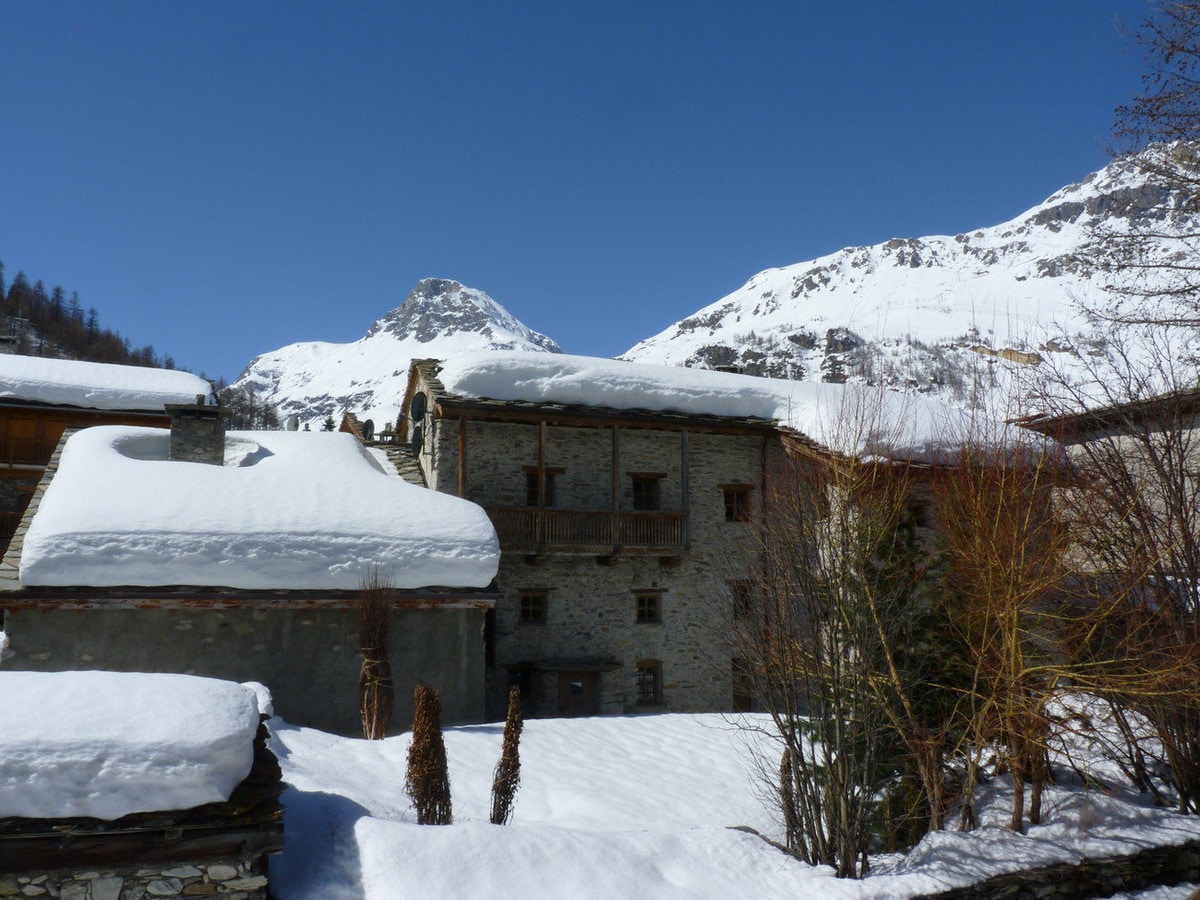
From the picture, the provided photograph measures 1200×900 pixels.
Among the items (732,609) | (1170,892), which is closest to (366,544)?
(732,609)

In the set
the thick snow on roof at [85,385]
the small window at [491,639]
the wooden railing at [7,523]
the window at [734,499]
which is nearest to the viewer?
the small window at [491,639]

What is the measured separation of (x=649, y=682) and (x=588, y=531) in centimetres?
349

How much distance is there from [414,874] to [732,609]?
13.7 ft

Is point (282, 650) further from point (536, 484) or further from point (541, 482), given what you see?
point (536, 484)

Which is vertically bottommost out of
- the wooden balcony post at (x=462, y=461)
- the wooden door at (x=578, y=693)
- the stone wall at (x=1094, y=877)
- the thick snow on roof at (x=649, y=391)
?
the wooden door at (x=578, y=693)

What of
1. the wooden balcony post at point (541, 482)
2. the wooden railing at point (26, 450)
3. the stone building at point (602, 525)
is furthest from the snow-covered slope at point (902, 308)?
the wooden railing at point (26, 450)

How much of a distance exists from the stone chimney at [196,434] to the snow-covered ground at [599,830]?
6617 millimetres

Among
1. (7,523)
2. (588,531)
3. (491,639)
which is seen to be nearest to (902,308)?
(588,531)

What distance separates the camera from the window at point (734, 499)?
19156mm

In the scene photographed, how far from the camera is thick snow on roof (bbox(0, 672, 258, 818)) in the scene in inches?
203

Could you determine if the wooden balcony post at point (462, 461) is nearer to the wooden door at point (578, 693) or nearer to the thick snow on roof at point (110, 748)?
the wooden door at point (578, 693)

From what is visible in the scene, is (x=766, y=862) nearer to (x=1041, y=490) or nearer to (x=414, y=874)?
(x=414, y=874)

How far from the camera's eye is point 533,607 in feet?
57.5

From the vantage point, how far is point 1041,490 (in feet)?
29.9
